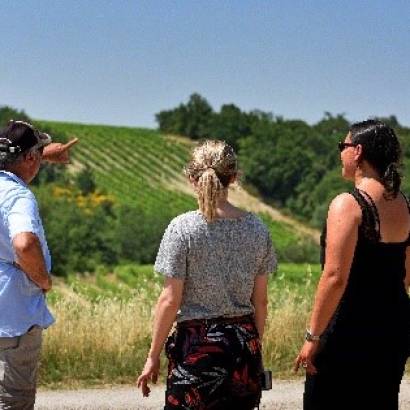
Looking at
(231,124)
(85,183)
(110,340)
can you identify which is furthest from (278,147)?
(110,340)

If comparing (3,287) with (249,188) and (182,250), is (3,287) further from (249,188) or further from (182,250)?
(249,188)

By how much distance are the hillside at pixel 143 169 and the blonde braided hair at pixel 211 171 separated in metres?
84.2

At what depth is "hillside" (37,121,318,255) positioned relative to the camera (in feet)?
324

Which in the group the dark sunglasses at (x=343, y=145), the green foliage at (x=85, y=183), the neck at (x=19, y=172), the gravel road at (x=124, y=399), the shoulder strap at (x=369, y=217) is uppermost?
the green foliage at (x=85, y=183)

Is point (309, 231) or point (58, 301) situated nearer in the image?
point (58, 301)

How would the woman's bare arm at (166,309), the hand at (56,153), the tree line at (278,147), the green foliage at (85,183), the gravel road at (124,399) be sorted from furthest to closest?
the tree line at (278,147) < the green foliage at (85,183) < the gravel road at (124,399) < the hand at (56,153) < the woman's bare arm at (166,309)

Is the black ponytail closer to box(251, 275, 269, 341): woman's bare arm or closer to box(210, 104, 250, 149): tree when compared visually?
box(251, 275, 269, 341): woman's bare arm

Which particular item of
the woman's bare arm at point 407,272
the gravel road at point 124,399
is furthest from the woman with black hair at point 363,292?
the gravel road at point 124,399

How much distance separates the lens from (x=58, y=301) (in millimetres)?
8422

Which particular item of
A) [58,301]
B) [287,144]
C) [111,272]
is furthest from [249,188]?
[58,301]

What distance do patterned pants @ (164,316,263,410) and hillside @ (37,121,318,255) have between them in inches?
3315

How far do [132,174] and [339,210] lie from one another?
104 meters

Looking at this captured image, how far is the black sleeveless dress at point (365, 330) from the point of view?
3543 mm

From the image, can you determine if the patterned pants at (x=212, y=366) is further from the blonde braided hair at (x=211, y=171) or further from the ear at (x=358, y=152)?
the ear at (x=358, y=152)
